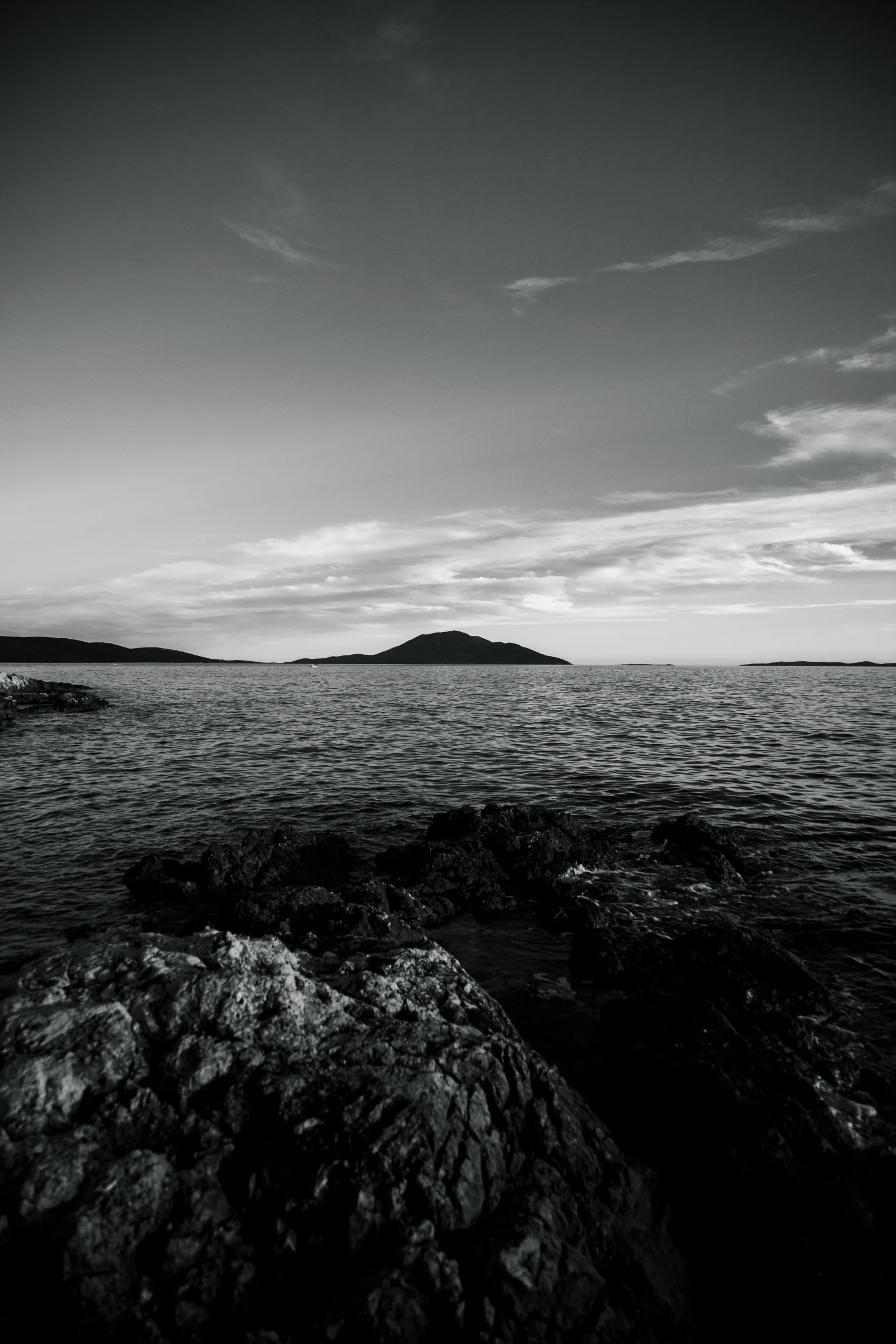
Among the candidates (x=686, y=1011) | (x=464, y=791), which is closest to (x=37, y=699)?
(x=464, y=791)

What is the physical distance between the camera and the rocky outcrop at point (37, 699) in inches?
2692

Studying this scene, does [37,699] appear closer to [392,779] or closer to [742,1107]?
[392,779]

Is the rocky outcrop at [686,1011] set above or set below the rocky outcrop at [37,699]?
below

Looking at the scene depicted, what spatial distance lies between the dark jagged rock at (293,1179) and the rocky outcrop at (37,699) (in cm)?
6468

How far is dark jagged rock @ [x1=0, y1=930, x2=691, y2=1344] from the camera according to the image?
6133 millimetres

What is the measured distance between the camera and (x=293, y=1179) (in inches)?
279

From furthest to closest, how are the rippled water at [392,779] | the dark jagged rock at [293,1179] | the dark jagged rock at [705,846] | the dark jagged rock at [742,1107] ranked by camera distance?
the rippled water at [392,779] → the dark jagged rock at [705,846] → the dark jagged rock at [742,1107] → the dark jagged rock at [293,1179]

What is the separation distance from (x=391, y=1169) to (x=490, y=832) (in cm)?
1560

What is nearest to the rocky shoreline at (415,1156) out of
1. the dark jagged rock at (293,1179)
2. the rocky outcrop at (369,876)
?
the dark jagged rock at (293,1179)

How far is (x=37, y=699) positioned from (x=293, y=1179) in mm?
89342

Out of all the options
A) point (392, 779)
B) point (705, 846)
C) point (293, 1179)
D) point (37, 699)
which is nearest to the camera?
point (293, 1179)

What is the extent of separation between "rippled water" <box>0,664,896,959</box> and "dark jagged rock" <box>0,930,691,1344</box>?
10850 mm

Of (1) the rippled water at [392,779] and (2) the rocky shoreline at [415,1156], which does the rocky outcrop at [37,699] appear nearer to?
(1) the rippled water at [392,779]

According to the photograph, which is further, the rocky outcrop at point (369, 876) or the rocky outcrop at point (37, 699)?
the rocky outcrop at point (37, 699)
